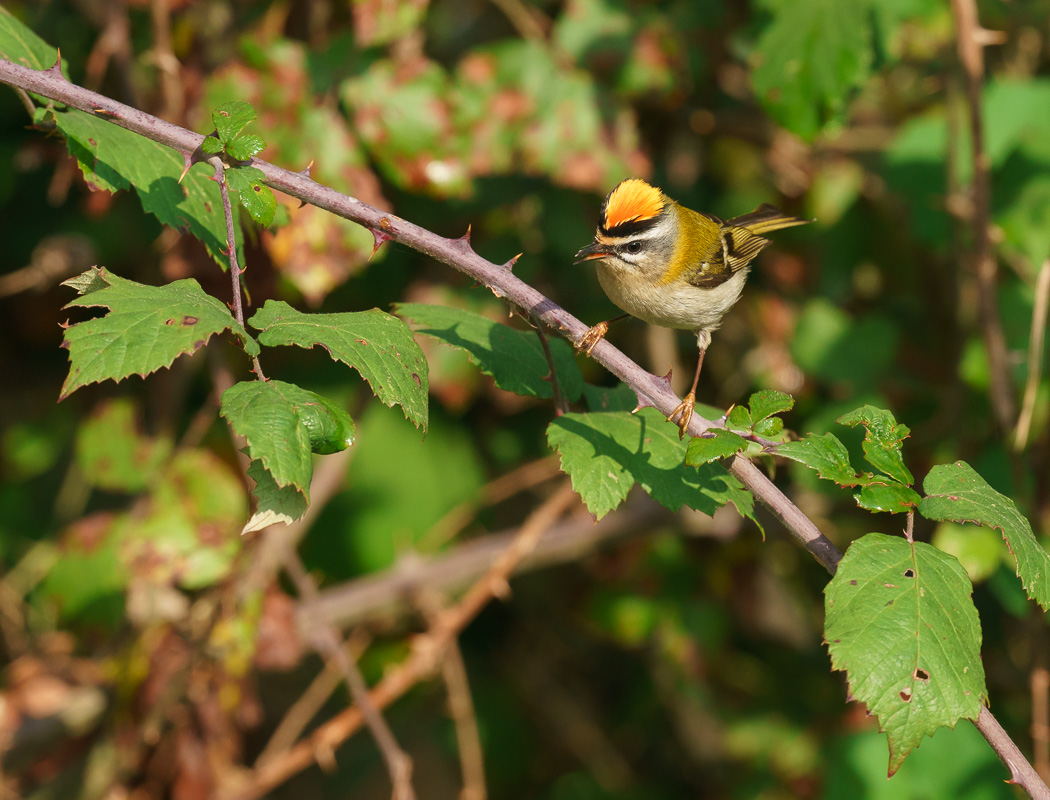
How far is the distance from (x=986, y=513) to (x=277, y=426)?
44.8 inches

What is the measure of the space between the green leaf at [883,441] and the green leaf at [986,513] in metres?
0.05

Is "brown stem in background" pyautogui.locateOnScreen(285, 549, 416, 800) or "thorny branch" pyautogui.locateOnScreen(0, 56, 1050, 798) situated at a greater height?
"thorny branch" pyautogui.locateOnScreen(0, 56, 1050, 798)

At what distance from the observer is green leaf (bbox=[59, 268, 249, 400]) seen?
1.27 metres

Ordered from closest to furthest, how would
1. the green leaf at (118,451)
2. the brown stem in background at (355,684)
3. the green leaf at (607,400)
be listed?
the green leaf at (607,400) → the brown stem in background at (355,684) → the green leaf at (118,451)

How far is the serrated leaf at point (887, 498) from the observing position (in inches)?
57.2

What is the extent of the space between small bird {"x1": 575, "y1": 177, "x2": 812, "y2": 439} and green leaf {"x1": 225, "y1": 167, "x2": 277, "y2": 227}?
118cm

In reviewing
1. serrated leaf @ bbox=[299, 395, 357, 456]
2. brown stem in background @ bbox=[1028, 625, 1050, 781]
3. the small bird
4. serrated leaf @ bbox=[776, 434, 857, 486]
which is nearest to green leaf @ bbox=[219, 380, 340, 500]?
serrated leaf @ bbox=[299, 395, 357, 456]

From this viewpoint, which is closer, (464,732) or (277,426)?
(277,426)

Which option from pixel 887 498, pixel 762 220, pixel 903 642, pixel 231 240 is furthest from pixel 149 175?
pixel 762 220

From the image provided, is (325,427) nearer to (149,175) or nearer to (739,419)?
(739,419)

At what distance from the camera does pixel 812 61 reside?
8.85 feet

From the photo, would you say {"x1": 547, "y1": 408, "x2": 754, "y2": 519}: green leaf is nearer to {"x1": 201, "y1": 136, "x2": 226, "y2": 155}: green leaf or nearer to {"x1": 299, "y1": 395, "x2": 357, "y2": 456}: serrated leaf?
{"x1": 299, "y1": 395, "x2": 357, "y2": 456}: serrated leaf

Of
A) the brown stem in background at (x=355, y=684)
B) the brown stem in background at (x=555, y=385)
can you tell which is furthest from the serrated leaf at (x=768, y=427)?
the brown stem in background at (x=355, y=684)

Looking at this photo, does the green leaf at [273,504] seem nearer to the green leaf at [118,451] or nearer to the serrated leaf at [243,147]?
the serrated leaf at [243,147]
